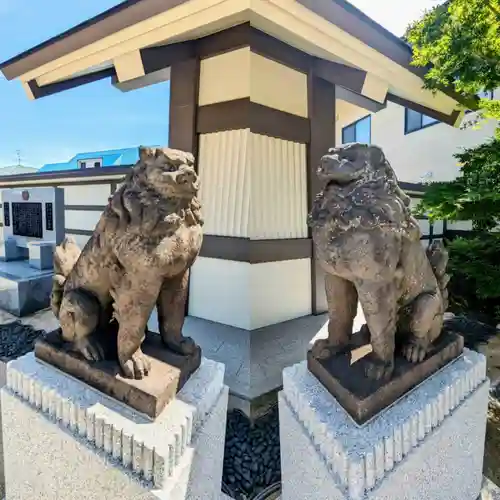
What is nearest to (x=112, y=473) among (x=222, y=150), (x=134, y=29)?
(x=222, y=150)

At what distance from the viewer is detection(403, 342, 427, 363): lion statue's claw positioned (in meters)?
1.44

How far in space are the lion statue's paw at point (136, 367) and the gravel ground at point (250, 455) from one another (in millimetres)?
800

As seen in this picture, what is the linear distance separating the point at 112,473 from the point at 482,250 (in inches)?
147

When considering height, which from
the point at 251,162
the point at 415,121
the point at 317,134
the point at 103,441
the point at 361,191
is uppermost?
the point at 415,121

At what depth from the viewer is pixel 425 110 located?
16.9 feet

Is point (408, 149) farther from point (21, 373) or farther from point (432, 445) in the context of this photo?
point (21, 373)

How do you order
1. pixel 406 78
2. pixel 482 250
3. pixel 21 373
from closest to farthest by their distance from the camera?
1. pixel 21 373
2. pixel 482 250
3. pixel 406 78

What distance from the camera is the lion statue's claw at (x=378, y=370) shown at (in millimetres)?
1282

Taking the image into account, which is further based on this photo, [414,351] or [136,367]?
[414,351]

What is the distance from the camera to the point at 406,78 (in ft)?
13.1

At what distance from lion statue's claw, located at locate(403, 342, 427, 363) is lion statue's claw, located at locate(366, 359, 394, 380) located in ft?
0.53

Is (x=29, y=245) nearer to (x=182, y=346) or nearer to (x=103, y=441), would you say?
(x=182, y=346)

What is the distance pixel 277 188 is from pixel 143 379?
230 cm

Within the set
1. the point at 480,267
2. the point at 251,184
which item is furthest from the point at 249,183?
the point at 480,267
